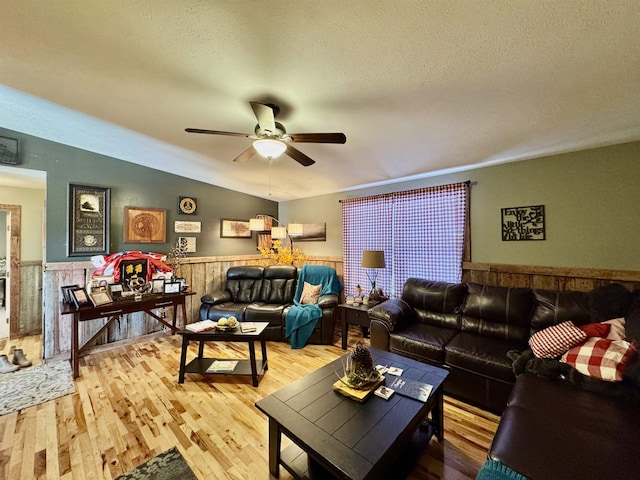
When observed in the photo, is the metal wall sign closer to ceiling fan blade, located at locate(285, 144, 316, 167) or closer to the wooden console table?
ceiling fan blade, located at locate(285, 144, 316, 167)

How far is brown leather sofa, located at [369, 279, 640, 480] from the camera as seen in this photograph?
1.14 metres

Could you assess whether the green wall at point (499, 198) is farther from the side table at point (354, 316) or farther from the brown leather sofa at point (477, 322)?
the side table at point (354, 316)

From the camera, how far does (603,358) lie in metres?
1.68

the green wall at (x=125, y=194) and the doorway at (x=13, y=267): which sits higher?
the green wall at (x=125, y=194)

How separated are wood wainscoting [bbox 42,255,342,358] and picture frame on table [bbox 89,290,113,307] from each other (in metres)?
0.66

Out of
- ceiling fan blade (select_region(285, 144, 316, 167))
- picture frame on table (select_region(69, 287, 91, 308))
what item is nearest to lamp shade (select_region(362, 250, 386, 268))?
ceiling fan blade (select_region(285, 144, 316, 167))

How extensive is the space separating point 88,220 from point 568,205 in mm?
5761

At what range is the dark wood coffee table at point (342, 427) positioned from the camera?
117 cm

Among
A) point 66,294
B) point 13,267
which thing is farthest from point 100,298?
point 13,267

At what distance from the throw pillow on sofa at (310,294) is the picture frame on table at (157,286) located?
6.67 feet

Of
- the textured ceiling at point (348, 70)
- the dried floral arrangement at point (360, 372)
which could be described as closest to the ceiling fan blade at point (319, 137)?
the textured ceiling at point (348, 70)

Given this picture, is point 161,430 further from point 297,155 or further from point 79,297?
point 297,155

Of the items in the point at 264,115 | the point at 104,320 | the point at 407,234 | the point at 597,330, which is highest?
the point at 264,115

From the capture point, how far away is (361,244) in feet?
13.6
